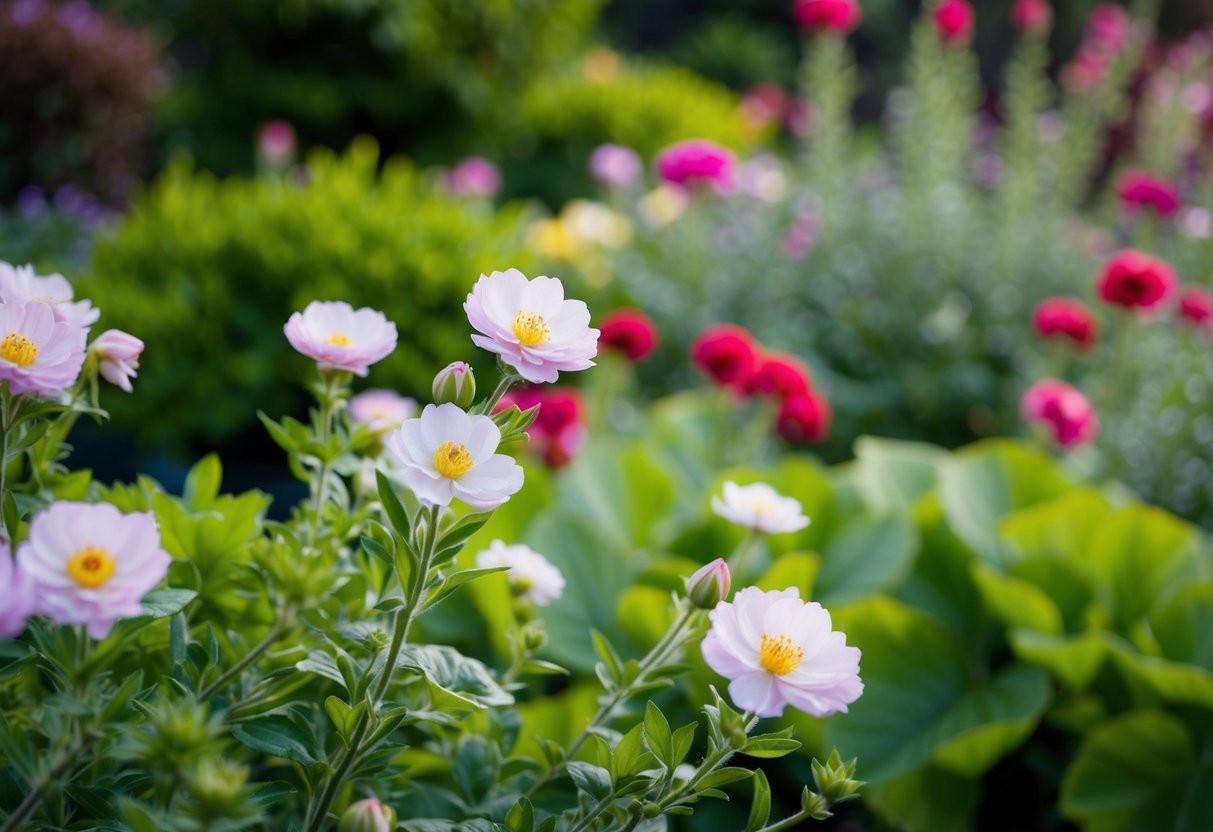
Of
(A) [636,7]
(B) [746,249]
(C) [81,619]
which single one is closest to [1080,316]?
(B) [746,249]

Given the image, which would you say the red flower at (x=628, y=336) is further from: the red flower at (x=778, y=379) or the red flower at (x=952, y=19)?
the red flower at (x=952, y=19)

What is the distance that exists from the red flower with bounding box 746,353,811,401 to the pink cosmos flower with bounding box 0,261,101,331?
1.12 metres

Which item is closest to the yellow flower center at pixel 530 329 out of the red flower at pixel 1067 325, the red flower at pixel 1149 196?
the red flower at pixel 1067 325

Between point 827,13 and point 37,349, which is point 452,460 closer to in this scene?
point 37,349

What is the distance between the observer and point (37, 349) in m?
0.68

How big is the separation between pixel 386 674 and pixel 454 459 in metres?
0.16

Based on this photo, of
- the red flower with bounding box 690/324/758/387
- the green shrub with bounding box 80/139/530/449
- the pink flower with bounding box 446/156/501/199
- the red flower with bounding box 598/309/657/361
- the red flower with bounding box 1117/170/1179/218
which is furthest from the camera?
the pink flower with bounding box 446/156/501/199

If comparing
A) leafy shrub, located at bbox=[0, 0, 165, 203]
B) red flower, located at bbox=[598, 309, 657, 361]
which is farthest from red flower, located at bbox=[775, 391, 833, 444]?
leafy shrub, located at bbox=[0, 0, 165, 203]

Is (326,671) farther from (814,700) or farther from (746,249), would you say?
(746,249)

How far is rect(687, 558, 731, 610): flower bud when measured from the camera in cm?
74

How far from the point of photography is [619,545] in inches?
62.7

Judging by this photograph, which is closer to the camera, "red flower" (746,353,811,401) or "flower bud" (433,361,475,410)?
"flower bud" (433,361,475,410)

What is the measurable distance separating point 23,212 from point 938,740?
293cm

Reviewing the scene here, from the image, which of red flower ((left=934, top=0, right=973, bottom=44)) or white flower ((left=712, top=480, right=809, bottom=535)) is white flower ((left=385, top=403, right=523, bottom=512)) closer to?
white flower ((left=712, top=480, right=809, bottom=535))
